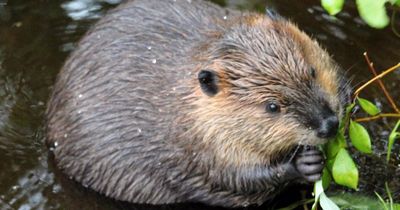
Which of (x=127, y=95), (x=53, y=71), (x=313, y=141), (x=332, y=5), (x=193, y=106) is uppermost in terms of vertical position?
(x=332, y=5)

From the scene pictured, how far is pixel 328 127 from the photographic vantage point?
10.2 feet

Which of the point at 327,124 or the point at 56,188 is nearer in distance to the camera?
the point at 327,124

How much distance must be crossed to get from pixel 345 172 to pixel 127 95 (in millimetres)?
1153

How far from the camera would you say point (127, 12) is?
406cm

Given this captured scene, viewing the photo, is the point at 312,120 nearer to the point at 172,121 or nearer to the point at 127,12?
the point at 172,121

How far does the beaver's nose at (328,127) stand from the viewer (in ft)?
10.2

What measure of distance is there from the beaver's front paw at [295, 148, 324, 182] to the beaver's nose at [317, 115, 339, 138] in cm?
30

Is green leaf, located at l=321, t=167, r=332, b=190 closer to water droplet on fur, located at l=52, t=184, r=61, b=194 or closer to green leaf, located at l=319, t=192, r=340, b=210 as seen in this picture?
green leaf, located at l=319, t=192, r=340, b=210

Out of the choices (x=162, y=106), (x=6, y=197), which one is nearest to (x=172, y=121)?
(x=162, y=106)

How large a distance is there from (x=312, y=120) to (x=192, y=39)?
2.78 feet

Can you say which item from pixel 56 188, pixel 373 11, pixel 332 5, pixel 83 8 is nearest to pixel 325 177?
pixel 332 5

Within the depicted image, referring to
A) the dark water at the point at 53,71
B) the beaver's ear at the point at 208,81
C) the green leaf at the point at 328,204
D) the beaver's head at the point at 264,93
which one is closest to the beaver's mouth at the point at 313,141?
the beaver's head at the point at 264,93

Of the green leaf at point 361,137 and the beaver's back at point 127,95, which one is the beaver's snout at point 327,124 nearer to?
the green leaf at point 361,137

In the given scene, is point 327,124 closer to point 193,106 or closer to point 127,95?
point 193,106
